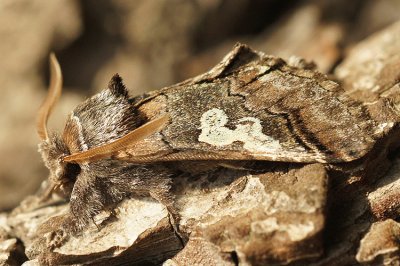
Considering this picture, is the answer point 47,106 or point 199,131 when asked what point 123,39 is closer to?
point 47,106

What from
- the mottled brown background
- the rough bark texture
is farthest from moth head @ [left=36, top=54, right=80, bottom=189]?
the mottled brown background

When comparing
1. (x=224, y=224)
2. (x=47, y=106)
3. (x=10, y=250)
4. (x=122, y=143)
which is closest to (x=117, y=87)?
(x=122, y=143)

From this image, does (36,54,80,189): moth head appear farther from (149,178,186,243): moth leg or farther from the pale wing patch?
the pale wing patch

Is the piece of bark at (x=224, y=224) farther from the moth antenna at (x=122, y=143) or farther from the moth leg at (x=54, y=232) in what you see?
the moth antenna at (x=122, y=143)

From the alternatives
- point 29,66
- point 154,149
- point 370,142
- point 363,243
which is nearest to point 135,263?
point 154,149

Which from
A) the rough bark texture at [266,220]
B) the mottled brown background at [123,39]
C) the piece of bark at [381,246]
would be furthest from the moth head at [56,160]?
the mottled brown background at [123,39]

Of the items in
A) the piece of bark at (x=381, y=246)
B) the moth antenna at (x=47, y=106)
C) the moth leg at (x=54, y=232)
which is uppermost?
the moth antenna at (x=47, y=106)

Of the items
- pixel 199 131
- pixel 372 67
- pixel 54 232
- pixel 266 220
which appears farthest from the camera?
pixel 372 67
